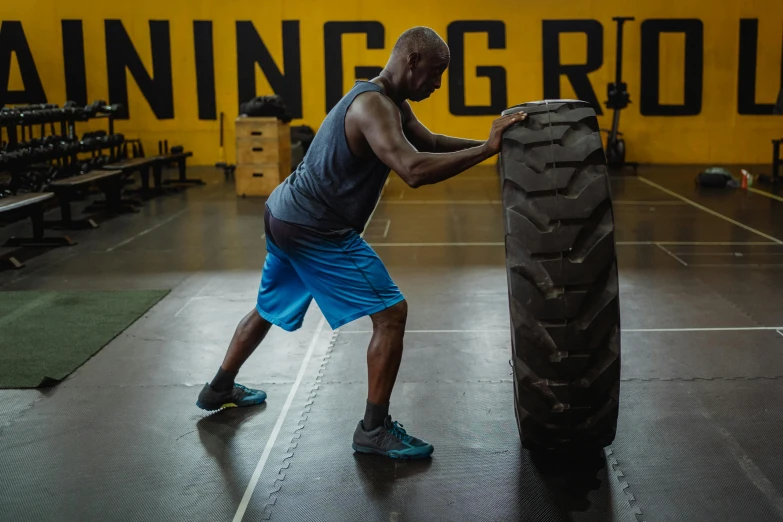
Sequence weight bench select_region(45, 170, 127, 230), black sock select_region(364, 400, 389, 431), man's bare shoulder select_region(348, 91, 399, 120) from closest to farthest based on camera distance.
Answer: man's bare shoulder select_region(348, 91, 399, 120)
black sock select_region(364, 400, 389, 431)
weight bench select_region(45, 170, 127, 230)

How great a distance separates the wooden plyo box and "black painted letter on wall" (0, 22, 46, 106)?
15.3 feet

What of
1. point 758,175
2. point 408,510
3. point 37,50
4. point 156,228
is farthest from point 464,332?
point 37,50

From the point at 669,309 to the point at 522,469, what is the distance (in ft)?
7.50

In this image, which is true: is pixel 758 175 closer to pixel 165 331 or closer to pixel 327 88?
pixel 327 88

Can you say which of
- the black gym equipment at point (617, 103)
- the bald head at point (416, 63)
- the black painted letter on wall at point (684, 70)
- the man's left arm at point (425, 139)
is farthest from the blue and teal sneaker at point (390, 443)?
the black painted letter on wall at point (684, 70)

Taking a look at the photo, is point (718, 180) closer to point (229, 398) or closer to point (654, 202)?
point (654, 202)

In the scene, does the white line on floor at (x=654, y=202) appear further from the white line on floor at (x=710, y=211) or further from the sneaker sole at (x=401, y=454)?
the sneaker sole at (x=401, y=454)

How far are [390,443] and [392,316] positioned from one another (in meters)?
0.41

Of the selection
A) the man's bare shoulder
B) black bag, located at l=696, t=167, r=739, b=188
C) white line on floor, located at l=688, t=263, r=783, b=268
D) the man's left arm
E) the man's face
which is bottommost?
white line on floor, located at l=688, t=263, r=783, b=268

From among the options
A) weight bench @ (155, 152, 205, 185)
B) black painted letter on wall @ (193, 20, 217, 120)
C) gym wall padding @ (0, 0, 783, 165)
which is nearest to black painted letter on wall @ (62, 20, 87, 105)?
gym wall padding @ (0, 0, 783, 165)

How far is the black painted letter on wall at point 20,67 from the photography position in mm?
12383

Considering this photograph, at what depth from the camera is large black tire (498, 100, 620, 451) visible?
2.31 m

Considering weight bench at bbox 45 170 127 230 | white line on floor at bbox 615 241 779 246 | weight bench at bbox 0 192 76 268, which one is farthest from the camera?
weight bench at bbox 45 170 127 230

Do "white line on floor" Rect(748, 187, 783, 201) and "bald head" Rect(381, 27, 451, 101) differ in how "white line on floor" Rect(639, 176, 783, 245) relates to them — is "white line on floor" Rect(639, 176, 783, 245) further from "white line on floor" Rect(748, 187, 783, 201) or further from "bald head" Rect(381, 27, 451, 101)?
"bald head" Rect(381, 27, 451, 101)
